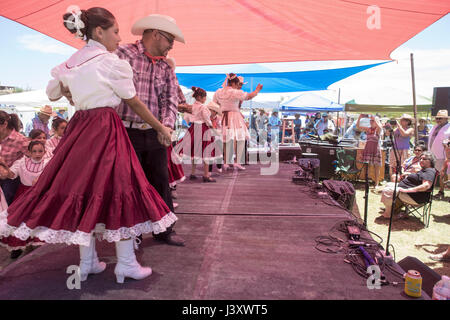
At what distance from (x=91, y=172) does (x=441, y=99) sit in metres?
11.3

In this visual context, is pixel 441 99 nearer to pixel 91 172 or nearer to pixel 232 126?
pixel 232 126

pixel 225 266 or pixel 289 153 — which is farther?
pixel 289 153

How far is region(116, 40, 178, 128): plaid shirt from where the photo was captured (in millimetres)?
2080

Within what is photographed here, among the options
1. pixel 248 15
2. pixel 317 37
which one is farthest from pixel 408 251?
pixel 248 15

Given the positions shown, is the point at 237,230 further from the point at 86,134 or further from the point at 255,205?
the point at 86,134

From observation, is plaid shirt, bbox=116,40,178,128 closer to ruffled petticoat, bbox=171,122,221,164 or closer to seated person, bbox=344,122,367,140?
ruffled petticoat, bbox=171,122,221,164

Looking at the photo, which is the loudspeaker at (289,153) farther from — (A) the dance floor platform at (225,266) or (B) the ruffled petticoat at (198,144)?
(A) the dance floor platform at (225,266)

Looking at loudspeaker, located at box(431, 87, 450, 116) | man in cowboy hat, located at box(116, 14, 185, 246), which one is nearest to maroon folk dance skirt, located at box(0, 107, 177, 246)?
man in cowboy hat, located at box(116, 14, 185, 246)

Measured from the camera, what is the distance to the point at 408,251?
384 cm

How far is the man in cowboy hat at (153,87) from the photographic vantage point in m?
2.06

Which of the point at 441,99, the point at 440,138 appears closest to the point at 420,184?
the point at 440,138

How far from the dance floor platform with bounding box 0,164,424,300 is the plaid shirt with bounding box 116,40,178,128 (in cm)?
103

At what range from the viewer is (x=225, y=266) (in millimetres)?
1997
